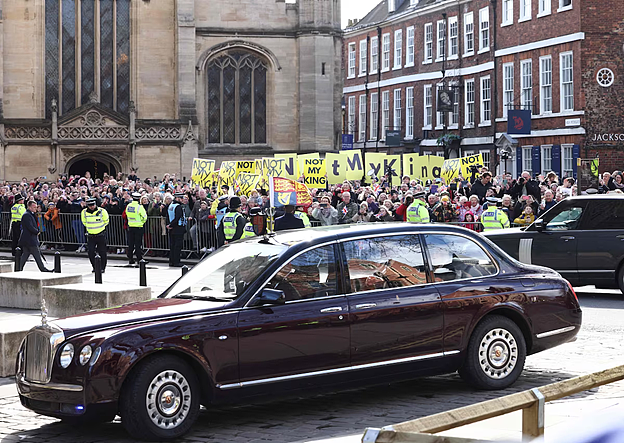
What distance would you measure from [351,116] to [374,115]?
3.47 meters

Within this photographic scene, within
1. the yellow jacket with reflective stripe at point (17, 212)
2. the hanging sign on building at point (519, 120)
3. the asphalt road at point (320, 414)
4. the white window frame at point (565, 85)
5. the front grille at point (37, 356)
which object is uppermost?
the white window frame at point (565, 85)

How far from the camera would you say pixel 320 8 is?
4372cm

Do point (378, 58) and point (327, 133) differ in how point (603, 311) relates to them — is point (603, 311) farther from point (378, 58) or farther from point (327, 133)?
point (378, 58)

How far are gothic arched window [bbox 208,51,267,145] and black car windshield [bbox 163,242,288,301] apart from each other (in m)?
35.7

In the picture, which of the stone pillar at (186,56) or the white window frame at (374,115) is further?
the white window frame at (374,115)

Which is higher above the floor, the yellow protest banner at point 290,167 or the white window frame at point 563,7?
the white window frame at point 563,7

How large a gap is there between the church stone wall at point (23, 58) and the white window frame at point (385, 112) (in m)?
23.9

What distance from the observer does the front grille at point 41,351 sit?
302 inches

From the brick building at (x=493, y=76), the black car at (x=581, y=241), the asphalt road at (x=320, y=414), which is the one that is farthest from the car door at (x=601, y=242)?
the brick building at (x=493, y=76)

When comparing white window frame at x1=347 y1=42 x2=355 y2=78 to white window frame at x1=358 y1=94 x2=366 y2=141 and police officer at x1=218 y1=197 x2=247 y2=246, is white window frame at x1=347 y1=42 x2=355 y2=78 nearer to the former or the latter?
white window frame at x1=358 y1=94 x2=366 y2=141

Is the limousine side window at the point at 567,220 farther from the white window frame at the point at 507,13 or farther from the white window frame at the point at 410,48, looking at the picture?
the white window frame at the point at 410,48

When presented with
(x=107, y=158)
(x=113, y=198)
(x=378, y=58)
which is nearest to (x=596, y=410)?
(x=113, y=198)

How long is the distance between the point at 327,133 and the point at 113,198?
674 inches

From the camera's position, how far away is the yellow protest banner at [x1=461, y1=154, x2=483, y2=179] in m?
30.2
